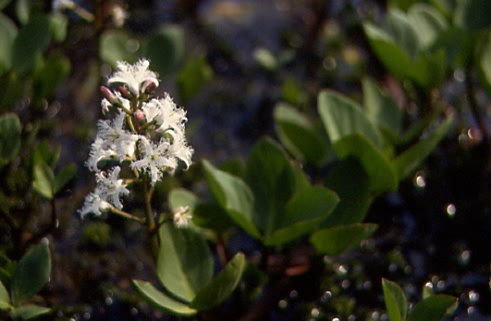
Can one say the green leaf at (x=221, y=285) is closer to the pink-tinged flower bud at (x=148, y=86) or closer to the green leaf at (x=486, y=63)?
the pink-tinged flower bud at (x=148, y=86)

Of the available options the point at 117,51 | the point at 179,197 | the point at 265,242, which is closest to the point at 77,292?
the point at 179,197

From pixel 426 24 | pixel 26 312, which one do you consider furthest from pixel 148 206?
pixel 426 24

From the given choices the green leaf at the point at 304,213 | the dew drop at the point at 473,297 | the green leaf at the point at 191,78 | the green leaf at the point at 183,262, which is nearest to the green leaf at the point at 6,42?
the green leaf at the point at 191,78

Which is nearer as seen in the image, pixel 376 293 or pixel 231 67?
pixel 376 293

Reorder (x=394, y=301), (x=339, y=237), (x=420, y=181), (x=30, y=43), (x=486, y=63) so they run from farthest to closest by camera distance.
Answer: (x=420, y=181) → (x=30, y=43) → (x=486, y=63) → (x=339, y=237) → (x=394, y=301)

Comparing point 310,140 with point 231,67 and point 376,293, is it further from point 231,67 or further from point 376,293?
point 231,67

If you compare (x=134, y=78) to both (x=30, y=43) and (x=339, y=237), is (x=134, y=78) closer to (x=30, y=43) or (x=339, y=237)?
(x=339, y=237)

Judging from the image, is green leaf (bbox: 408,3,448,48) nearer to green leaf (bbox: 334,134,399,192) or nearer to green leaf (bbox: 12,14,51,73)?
green leaf (bbox: 334,134,399,192)
